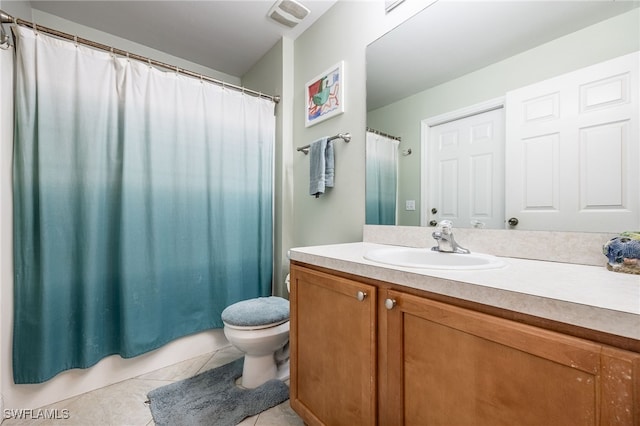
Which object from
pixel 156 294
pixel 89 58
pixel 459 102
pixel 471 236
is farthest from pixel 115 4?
pixel 471 236

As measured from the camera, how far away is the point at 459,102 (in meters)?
1.14

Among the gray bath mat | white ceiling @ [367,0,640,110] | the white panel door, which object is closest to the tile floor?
the gray bath mat

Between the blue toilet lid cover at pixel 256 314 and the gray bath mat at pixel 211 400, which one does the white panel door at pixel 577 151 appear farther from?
the gray bath mat at pixel 211 400

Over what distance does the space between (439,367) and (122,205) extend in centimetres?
172

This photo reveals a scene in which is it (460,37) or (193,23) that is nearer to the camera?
(460,37)

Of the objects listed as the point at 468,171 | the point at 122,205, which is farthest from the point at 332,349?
the point at 122,205

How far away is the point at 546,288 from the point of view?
22.3 inches

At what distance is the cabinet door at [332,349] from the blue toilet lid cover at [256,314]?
0.33 meters

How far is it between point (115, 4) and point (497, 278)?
8.57 ft

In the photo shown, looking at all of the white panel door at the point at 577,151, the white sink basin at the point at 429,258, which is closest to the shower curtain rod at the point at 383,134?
the white panel door at the point at 577,151

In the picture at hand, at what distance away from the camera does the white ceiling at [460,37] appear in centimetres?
87

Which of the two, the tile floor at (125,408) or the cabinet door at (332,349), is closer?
the cabinet door at (332,349)

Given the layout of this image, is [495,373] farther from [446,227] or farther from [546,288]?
[446,227]

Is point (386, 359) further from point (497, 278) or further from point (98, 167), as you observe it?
point (98, 167)
